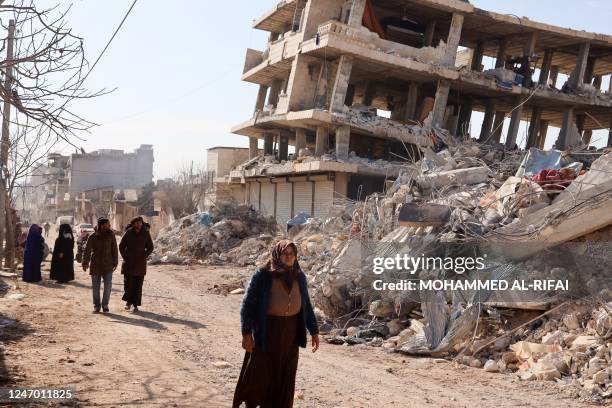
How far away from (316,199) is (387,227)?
14220 millimetres

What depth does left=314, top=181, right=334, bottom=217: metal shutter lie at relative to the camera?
23609 mm

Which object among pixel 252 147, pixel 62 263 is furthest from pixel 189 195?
pixel 62 263

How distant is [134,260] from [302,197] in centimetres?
1609

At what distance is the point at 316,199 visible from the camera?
80.8 feet

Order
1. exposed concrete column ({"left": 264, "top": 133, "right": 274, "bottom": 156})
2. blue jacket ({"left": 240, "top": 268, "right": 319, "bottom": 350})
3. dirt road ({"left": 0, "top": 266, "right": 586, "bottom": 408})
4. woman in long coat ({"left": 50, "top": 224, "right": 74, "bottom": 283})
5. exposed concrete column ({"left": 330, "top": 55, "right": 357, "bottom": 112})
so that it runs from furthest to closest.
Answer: exposed concrete column ({"left": 264, "top": 133, "right": 274, "bottom": 156}) → exposed concrete column ({"left": 330, "top": 55, "right": 357, "bottom": 112}) → woman in long coat ({"left": 50, "top": 224, "right": 74, "bottom": 283}) → dirt road ({"left": 0, "top": 266, "right": 586, "bottom": 408}) → blue jacket ({"left": 240, "top": 268, "right": 319, "bottom": 350})

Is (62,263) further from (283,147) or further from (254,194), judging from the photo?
(254,194)

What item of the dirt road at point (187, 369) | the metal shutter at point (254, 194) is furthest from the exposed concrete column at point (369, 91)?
the dirt road at point (187, 369)

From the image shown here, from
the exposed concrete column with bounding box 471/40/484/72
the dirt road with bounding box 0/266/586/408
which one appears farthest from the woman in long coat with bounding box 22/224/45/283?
the exposed concrete column with bounding box 471/40/484/72

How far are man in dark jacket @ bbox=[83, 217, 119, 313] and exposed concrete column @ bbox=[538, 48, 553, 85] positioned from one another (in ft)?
76.5

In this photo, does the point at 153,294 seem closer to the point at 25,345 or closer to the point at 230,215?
the point at 25,345

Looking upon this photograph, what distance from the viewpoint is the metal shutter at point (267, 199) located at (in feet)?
94.6

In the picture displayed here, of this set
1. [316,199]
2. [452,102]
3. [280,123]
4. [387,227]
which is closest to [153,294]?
[387,227]

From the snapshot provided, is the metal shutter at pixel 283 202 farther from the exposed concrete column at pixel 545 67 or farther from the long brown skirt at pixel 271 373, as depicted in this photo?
the long brown skirt at pixel 271 373

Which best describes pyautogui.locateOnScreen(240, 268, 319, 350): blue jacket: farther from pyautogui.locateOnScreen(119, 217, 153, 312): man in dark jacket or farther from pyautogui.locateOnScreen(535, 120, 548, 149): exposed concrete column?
pyautogui.locateOnScreen(535, 120, 548, 149): exposed concrete column
